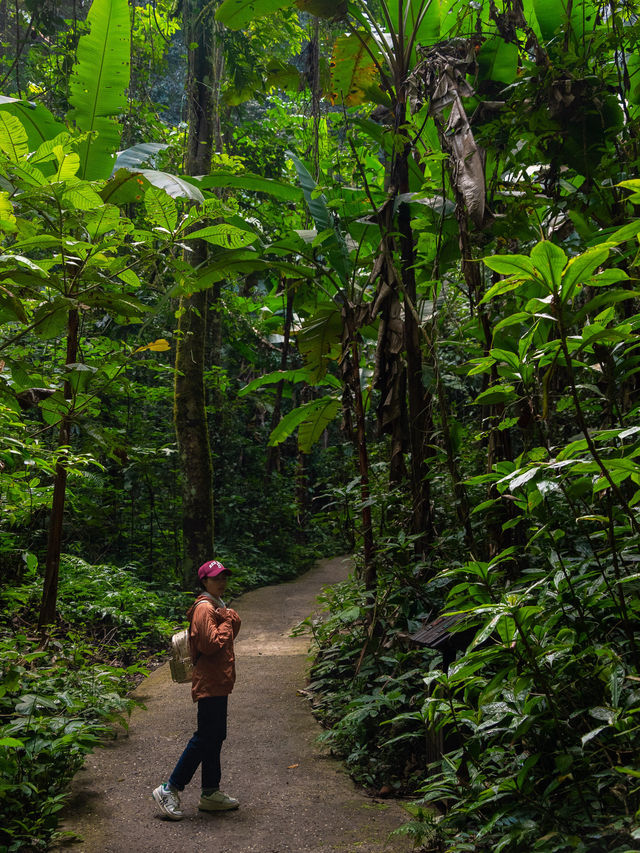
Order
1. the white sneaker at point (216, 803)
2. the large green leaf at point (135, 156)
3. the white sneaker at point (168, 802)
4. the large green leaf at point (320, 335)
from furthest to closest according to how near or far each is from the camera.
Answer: the large green leaf at point (320, 335), the large green leaf at point (135, 156), the white sneaker at point (216, 803), the white sneaker at point (168, 802)

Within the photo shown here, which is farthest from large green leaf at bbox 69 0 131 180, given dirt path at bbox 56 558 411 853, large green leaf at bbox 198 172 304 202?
dirt path at bbox 56 558 411 853

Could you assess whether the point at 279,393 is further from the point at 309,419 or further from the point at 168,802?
the point at 168,802

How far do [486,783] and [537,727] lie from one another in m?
0.52

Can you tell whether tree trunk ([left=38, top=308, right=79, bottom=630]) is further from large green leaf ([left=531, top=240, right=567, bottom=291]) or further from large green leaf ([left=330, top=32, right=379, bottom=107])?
large green leaf ([left=330, top=32, right=379, bottom=107])

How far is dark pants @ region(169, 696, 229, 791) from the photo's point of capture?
13.8 ft

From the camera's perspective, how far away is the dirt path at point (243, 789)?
12.3 feet

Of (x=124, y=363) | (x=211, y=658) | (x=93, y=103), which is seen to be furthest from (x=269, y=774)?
(x=93, y=103)

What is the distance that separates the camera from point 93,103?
5418mm

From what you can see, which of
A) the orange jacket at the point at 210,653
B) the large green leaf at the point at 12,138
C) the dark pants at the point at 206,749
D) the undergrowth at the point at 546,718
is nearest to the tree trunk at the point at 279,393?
the orange jacket at the point at 210,653

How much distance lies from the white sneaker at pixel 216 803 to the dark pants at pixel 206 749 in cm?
5

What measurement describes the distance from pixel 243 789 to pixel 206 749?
0.53 meters

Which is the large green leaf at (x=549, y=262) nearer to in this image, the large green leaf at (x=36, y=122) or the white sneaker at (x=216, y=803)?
the white sneaker at (x=216, y=803)

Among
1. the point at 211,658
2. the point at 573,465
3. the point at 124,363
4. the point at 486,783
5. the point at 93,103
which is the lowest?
the point at 486,783

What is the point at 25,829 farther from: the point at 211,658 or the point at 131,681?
the point at 131,681
